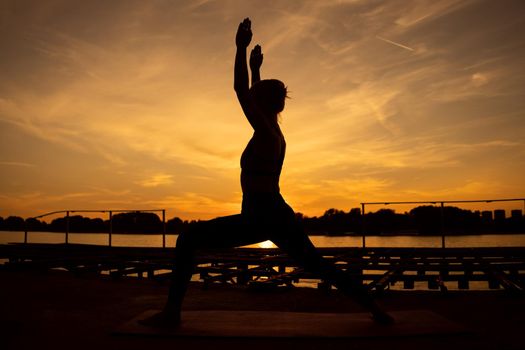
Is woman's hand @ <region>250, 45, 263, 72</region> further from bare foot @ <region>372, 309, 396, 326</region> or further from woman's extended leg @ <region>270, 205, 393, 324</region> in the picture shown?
bare foot @ <region>372, 309, 396, 326</region>

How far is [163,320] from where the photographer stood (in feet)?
8.56

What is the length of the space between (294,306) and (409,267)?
3457 mm

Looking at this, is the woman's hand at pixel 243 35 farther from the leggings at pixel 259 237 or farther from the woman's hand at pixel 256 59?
the leggings at pixel 259 237

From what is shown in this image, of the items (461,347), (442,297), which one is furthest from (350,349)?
(442,297)

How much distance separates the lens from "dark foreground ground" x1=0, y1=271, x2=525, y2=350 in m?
2.25

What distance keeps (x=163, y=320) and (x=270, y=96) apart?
1.50 meters

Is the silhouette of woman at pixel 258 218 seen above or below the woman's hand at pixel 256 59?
below

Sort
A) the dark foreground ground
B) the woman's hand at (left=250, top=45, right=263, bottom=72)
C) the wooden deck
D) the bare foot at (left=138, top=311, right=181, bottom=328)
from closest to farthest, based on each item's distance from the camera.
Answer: the dark foreground ground
the bare foot at (left=138, top=311, right=181, bottom=328)
the woman's hand at (left=250, top=45, right=263, bottom=72)
the wooden deck

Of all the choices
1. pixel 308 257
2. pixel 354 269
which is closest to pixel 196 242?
pixel 308 257

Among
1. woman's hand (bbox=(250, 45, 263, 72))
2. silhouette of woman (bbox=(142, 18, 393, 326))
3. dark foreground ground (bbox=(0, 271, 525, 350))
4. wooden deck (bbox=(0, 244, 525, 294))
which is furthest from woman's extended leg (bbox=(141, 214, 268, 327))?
wooden deck (bbox=(0, 244, 525, 294))

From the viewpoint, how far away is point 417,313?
9.93 ft

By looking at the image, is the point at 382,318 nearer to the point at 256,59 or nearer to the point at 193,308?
the point at 193,308

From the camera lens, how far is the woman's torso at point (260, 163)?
248 cm

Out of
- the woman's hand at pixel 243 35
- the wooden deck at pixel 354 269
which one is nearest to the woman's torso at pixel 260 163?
the woman's hand at pixel 243 35
